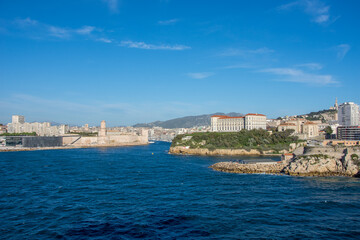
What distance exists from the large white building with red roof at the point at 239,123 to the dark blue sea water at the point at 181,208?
50.2 m

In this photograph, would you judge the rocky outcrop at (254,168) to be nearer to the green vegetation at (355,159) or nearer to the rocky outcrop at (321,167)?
the rocky outcrop at (321,167)

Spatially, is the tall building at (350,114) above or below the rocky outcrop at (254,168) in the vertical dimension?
above

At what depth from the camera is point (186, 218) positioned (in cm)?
1551

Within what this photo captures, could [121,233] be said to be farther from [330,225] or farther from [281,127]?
[281,127]

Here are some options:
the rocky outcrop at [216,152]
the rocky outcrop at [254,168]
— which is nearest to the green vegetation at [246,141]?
the rocky outcrop at [216,152]

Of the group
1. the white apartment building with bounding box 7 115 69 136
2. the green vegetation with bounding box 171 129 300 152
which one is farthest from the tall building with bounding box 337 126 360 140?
the white apartment building with bounding box 7 115 69 136

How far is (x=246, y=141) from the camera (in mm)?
57594

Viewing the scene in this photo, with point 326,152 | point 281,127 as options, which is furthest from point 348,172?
point 281,127

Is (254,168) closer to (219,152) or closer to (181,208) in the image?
(181,208)

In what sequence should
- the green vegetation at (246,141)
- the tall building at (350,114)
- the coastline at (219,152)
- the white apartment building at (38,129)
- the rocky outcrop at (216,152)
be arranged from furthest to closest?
the white apartment building at (38,129) < the tall building at (350,114) < the green vegetation at (246,141) < the rocky outcrop at (216,152) < the coastline at (219,152)

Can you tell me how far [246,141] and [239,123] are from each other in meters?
22.0

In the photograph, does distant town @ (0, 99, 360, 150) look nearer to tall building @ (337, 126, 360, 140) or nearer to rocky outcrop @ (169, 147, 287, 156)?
tall building @ (337, 126, 360, 140)

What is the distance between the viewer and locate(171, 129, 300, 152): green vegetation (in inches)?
2108

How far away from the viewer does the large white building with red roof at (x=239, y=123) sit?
252 ft
